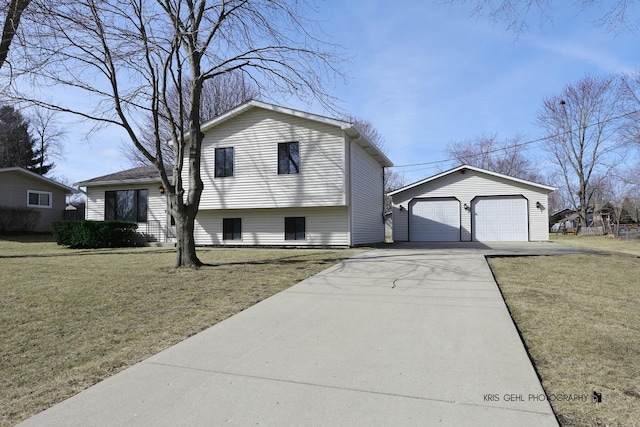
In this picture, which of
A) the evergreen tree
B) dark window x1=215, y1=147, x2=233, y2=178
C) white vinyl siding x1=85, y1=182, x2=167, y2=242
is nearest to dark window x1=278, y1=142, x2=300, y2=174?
dark window x1=215, y1=147, x2=233, y2=178

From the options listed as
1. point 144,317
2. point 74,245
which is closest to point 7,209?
point 74,245

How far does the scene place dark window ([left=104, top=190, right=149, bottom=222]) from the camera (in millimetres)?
18844

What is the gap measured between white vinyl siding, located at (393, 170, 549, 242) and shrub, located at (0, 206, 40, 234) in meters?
20.1

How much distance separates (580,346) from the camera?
396 centimetres

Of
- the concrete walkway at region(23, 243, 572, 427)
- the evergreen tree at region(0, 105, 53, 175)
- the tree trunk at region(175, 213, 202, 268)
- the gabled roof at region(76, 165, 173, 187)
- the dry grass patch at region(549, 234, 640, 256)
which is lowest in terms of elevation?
the concrete walkway at region(23, 243, 572, 427)

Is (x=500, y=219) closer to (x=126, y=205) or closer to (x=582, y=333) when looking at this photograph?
(x=582, y=333)

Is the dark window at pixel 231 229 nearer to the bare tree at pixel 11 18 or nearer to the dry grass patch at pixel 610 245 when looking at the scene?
the bare tree at pixel 11 18

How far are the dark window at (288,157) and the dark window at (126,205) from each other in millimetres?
7784

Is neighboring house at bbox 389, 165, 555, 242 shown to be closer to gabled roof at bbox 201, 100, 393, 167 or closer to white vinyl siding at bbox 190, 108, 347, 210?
gabled roof at bbox 201, 100, 393, 167

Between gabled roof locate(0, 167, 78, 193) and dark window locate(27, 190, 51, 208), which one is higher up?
A: gabled roof locate(0, 167, 78, 193)

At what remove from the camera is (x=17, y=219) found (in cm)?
2075

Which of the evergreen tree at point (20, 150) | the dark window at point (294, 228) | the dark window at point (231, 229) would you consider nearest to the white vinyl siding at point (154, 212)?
the dark window at point (231, 229)

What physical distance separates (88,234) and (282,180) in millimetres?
8200

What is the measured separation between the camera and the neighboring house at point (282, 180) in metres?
14.4
